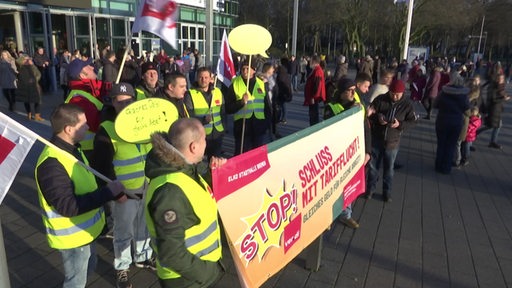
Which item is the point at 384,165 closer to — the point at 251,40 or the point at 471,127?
the point at 251,40

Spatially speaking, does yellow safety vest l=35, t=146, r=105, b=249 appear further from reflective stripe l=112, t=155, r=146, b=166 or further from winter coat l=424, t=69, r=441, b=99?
winter coat l=424, t=69, r=441, b=99

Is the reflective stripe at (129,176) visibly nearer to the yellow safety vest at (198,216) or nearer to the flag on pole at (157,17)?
the yellow safety vest at (198,216)

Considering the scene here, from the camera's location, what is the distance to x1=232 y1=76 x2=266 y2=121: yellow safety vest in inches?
229

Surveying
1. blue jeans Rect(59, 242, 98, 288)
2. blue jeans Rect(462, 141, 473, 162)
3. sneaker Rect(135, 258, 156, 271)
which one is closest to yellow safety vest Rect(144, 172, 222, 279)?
blue jeans Rect(59, 242, 98, 288)

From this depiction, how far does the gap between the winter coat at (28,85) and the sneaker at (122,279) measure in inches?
343

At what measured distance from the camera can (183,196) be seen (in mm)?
2172

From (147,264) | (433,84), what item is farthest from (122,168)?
(433,84)

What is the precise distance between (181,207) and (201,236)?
0.26 metres

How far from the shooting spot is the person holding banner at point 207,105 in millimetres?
5121

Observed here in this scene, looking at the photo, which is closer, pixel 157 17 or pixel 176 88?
pixel 157 17

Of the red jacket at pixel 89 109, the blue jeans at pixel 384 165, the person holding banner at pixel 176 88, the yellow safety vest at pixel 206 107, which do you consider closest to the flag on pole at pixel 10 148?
the red jacket at pixel 89 109

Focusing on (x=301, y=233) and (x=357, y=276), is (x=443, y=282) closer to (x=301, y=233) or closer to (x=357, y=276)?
(x=357, y=276)

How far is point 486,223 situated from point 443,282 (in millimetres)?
1841

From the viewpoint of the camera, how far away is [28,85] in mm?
10469
